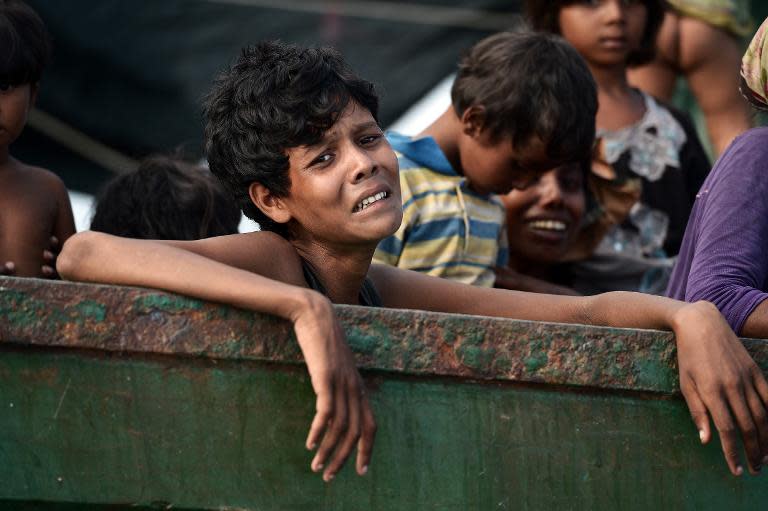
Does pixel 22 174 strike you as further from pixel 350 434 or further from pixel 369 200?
pixel 350 434

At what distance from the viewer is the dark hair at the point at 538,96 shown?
382 centimetres

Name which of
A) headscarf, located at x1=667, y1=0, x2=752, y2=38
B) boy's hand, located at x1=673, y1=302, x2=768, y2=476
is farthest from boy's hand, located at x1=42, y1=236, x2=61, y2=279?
headscarf, located at x1=667, y1=0, x2=752, y2=38

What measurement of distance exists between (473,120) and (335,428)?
1.99 m

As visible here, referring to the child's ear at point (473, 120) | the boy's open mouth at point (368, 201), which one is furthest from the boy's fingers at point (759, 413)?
the child's ear at point (473, 120)

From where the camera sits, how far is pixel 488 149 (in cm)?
388

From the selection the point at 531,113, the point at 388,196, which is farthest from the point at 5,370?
the point at 531,113

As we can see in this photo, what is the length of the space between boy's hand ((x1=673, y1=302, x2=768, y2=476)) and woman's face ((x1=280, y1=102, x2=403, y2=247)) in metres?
0.68

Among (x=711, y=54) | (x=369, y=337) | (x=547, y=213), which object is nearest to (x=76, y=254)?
(x=369, y=337)

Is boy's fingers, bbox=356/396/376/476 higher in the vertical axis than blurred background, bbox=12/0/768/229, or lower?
higher

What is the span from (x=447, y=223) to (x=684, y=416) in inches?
55.9

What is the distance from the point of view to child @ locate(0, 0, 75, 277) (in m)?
3.33

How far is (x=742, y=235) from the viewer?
2898mm

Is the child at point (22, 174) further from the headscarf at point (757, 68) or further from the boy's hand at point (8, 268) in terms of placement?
the headscarf at point (757, 68)

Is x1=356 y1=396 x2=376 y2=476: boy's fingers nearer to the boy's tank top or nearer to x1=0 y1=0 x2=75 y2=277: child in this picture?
the boy's tank top
